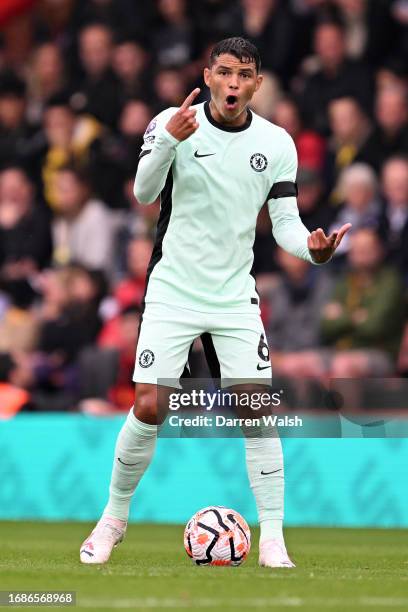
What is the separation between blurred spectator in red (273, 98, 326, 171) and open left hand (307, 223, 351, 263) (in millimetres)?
6559

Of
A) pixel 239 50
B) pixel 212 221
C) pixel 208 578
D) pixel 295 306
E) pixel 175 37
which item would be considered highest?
pixel 175 37

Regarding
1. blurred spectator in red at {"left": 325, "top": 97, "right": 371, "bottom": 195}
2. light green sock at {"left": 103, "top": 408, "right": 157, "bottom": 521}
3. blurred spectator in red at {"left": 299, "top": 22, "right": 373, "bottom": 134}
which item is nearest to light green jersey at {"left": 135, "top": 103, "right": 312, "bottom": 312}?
light green sock at {"left": 103, "top": 408, "right": 157, "bottom": 521}

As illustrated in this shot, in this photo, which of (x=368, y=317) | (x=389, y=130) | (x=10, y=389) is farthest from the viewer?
(x=10, y=389)

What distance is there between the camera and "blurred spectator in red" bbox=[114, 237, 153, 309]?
14062mm

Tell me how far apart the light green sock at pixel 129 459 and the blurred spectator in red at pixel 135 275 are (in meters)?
6.21

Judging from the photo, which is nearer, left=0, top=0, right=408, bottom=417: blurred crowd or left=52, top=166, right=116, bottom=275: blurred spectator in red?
left=0, top=0, right=408, bottom=417: blurred crowd

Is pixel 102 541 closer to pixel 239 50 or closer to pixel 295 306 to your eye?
pixel 239 50

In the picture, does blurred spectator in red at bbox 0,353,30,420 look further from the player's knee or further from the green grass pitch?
the player's knee

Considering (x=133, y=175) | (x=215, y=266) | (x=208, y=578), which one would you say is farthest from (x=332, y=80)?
(x=208, y=578)

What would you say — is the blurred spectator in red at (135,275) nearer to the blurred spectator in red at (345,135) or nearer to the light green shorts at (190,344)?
the blurred spectator in red at (345,135)

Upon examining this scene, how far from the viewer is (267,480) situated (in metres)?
7.66

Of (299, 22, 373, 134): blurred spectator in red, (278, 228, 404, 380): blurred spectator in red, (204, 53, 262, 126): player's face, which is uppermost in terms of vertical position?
(299, 22, 373, 134): blurred spectator in red

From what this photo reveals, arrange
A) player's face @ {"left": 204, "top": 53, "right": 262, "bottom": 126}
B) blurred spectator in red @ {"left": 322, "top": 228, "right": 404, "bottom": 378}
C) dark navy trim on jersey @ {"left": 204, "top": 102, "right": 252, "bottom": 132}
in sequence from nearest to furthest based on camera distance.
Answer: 1. player's face @ {"left": 204, "top": 53, "right": 262, "bottom": 126}
2. dark navy trim on jersey @ {"left": 204, "top": 102, "right": 252, "bottom": 132}
3. blurred spectator in red @ {"left": 322, "top": 228, "right": 404, "bottom": 378}

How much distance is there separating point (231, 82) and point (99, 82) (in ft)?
29.9
